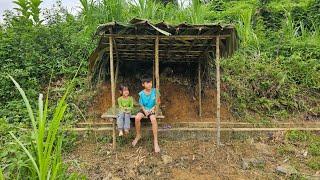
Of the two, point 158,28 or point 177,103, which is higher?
point 158,28

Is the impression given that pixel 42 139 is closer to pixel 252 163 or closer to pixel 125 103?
pixel 125 103

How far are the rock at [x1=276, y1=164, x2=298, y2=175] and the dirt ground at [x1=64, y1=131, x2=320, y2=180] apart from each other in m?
0.04

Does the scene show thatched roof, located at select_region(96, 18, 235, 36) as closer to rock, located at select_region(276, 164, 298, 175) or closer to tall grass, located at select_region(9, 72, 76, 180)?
rock, located at select_region(276, 164, 298, 175)

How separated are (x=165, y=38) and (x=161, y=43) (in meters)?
0.54

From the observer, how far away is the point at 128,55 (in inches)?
313

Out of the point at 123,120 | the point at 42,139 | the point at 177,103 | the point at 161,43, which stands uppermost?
the point at 161,43

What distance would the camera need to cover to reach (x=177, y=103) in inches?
336

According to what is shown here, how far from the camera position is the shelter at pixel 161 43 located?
232 inches

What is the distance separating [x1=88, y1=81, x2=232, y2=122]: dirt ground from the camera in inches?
320

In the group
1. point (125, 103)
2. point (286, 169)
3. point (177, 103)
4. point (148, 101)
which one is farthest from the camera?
point (177, 103)

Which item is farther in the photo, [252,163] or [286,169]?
[252,163]

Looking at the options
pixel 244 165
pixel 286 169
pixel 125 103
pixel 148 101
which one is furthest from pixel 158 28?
pixel 286 169

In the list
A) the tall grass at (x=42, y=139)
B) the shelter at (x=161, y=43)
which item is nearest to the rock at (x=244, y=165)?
the shelter at (x=161, y=43)

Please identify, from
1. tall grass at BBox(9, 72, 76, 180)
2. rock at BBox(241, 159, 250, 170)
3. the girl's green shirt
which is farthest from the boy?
tall grass at BBox(9, 72, 76, 180)
